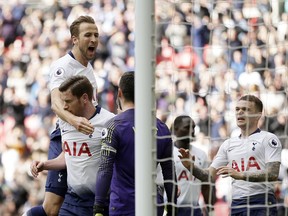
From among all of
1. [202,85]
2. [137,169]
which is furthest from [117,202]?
[202,85]

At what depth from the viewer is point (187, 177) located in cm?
953

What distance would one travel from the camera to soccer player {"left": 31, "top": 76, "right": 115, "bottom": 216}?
7.91 metres

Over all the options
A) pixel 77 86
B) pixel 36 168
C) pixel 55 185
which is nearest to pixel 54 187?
pixel 55 185

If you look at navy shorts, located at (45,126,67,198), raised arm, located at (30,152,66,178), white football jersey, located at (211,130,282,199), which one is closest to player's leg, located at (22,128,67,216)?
navy shorts, located at (45,126,67,198)

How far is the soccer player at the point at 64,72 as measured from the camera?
26.8 ft

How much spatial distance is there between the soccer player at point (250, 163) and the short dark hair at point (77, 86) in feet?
3.05

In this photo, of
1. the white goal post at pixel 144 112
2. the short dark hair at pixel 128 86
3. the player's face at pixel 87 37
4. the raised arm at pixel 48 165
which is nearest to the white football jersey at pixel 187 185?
the raised arm at pixel 48 165

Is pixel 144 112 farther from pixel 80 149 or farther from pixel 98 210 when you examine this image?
pixel 80 149

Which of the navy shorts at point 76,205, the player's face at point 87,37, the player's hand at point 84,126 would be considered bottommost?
the navy shorts at point 76,205

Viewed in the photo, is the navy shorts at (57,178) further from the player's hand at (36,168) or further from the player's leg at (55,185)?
the player's hand at (36,168)

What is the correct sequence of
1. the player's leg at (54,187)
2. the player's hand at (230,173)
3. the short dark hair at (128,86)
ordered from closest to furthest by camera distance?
the short dark hair at (128,86), the player's hand at (230,173), the player's leg at (54,187)

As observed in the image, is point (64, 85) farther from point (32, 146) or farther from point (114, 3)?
point (114, 3)

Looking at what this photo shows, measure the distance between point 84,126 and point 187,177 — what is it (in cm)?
223

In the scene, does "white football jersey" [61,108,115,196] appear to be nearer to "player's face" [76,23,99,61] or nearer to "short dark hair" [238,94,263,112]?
"player's face" [76,23,99,61]
